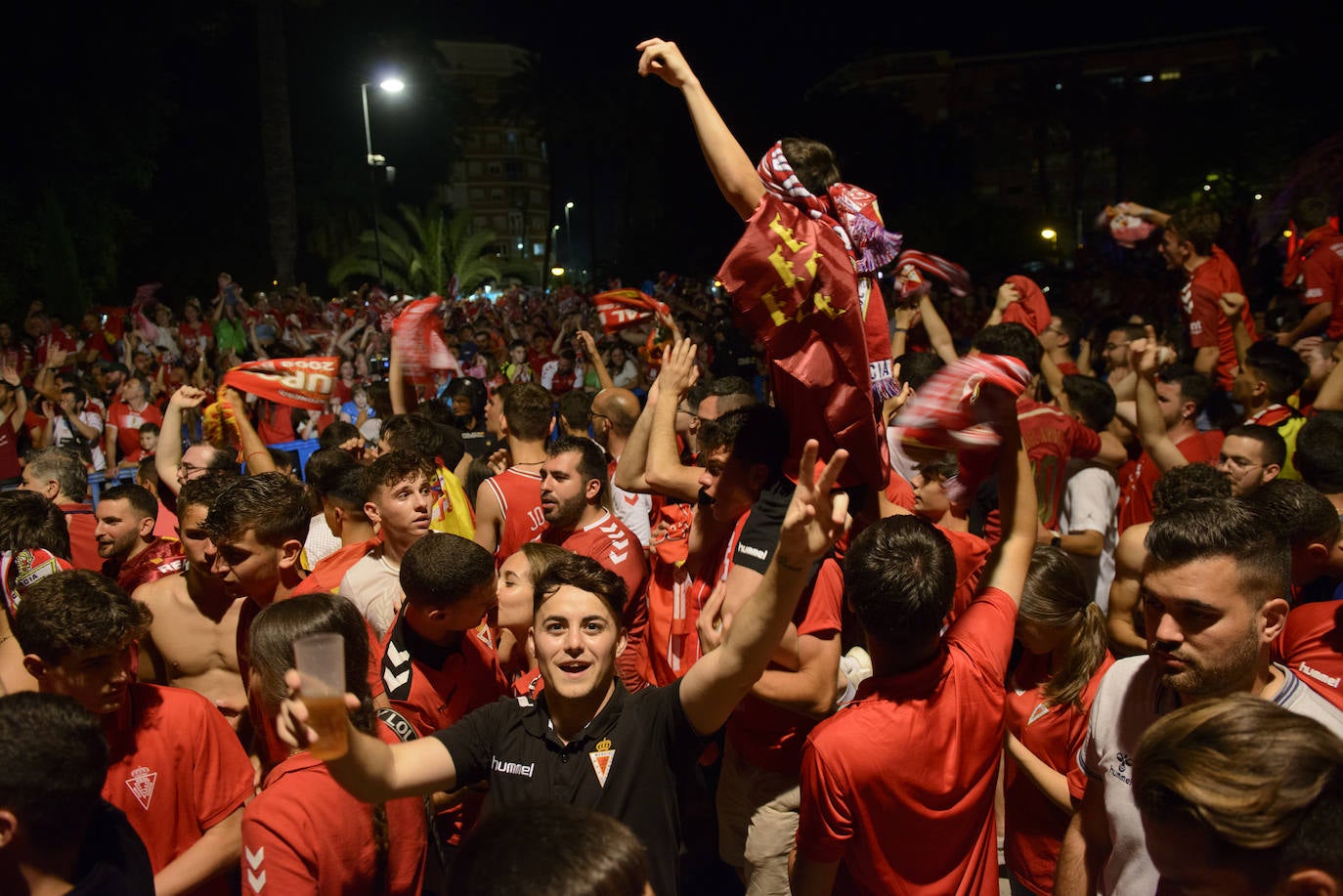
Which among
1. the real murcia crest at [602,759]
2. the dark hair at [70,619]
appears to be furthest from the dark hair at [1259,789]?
the dark hair at [70,619]

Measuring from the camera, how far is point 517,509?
519 centimetres

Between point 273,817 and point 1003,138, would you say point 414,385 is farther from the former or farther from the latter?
point 1003,138

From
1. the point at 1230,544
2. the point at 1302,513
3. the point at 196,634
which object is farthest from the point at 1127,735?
the point at 196,634

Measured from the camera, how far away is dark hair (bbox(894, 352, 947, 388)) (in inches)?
231

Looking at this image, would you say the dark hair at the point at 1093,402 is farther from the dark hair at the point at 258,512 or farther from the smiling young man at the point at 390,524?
the dark hair at the point at 258,512

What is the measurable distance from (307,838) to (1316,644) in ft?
8.84

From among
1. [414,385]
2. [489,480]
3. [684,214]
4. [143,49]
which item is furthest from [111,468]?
[684,214]

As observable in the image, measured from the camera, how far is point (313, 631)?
2.49 metres

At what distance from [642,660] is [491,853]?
257 cm

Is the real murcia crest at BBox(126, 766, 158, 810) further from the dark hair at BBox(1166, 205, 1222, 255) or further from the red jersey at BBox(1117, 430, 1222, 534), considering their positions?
the dark hair at BBox(1166, 205, 1222, 255)

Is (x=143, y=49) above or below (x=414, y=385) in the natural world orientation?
above

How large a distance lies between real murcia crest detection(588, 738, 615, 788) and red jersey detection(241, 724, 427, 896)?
1.49 ft

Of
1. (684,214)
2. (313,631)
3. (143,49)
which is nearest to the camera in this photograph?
(313,631)

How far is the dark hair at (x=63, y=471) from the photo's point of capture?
18.8 ft
